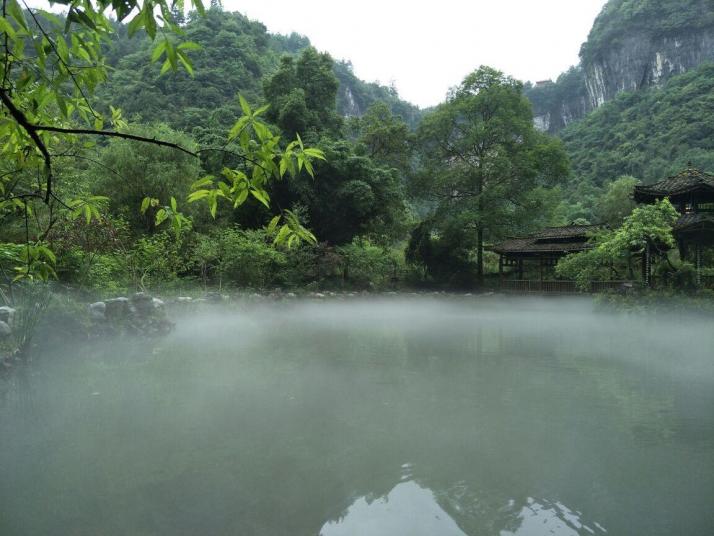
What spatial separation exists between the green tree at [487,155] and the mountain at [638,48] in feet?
128

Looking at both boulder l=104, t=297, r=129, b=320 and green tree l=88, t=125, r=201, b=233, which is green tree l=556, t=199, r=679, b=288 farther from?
green tree l=88, t=125, r=201, b=233

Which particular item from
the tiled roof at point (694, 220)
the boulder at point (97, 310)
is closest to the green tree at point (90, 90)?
the boulder at point (97, 310)

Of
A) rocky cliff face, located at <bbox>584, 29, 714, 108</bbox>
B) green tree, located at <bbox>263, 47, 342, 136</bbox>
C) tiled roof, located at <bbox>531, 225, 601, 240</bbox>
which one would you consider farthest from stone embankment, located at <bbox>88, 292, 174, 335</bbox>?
rocky cliff face, located at <bbox>584, 29, 714, 108</bbox>

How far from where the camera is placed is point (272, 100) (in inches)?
757

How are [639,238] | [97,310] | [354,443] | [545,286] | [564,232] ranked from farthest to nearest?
[564,232] < [545,286] < [639,238] < [97,310] < [354,443]

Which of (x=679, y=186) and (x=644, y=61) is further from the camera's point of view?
(x=644, y=61)

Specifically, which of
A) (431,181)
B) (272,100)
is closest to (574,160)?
(431,181)

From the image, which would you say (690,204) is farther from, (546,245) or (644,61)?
(644,61)

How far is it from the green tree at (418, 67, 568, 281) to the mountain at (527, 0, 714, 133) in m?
38.9

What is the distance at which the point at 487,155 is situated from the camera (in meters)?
21.9

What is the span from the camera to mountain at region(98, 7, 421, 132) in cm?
2545

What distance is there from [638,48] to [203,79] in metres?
50.0

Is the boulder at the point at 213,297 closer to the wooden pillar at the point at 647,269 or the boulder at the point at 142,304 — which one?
the boulder at the point at 142,304

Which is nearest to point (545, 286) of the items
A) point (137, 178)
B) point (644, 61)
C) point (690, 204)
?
point (690, 204)
